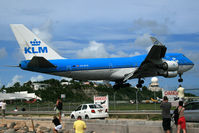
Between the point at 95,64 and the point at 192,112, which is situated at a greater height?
the point at 95,64

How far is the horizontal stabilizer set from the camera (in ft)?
103

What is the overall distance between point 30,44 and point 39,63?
3.14 m

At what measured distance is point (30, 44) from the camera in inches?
1336

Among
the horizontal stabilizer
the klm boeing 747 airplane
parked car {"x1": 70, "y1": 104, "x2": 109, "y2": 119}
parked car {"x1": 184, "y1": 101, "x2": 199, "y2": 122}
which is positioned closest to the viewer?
parked car {"x1": 184, "y1": 101, "x2": 199, "y2": 122}

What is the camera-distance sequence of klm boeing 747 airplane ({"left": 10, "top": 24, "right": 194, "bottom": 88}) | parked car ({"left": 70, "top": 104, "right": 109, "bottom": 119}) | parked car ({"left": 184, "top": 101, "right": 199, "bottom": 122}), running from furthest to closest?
klm boeing 747 airplane ({"left": 10, "top": 24, "right": 194, "bottom": 88}) < parked car ({"left": 70, "top": 104, "right": 109, "bottom": 119}) < parked car ({"left": 184, "top": 101, "right": 199, "bottom": 122})

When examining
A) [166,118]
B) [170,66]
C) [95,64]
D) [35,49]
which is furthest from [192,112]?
[35,49]

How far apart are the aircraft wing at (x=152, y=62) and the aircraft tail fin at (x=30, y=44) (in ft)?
30.4

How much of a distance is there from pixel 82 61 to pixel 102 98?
6207 millimetres

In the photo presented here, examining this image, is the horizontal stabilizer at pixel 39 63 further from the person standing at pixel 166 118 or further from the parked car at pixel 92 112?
the person standing at pixel 166 118

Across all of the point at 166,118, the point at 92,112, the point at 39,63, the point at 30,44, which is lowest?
the point at 166,118

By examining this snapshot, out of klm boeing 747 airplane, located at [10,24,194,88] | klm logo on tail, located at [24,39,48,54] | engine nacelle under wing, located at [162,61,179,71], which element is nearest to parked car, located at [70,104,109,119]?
klm boeing 747 airplane, located at [10,24,194,88]

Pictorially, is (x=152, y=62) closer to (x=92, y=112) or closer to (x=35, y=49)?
(x=92, y=112)

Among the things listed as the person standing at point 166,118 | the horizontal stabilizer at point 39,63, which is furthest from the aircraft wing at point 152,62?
the person standing at point 166,118

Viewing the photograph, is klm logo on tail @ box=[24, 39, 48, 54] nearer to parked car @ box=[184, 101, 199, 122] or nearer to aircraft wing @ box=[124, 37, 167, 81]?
aircraft wing @ box=[124, 37, 167, 81]
